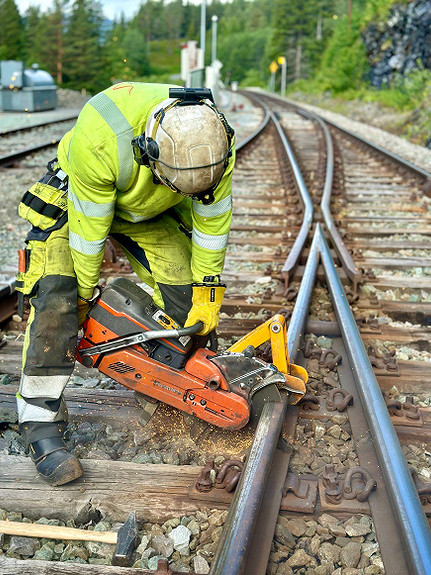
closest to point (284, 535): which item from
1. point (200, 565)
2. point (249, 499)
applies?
point (249, 499)

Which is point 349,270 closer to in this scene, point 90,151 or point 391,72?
point 90,151

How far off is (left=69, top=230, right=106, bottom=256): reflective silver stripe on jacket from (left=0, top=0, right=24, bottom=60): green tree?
155ft

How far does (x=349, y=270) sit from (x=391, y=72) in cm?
2822

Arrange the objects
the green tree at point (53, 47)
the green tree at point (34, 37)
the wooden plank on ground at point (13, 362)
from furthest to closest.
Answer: the green tree at point (34, 37) < the green tree at point (53, 47) < the wooden plank on ground at point (13, 362)

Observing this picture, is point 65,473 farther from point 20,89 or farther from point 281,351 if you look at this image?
point 20,89

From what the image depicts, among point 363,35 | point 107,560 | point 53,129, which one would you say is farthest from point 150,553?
point 363,35

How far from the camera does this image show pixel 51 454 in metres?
2.67

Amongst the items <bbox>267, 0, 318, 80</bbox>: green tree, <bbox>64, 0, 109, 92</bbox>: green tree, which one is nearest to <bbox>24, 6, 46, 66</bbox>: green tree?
<bbox>64, 0, 109, 92</bbox>: green tree

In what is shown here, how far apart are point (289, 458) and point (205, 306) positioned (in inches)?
29.9

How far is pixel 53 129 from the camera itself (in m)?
16.9

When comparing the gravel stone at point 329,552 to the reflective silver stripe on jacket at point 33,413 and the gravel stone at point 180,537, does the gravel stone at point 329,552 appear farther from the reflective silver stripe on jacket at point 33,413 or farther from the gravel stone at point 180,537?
the reflective silver stripe on jacket at point 33,413

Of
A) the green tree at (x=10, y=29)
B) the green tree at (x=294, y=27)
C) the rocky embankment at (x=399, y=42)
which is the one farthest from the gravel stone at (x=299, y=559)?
the green tree at (x=294, y=27)

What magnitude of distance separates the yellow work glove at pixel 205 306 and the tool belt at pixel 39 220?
0.67 meters

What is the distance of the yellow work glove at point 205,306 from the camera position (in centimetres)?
292
